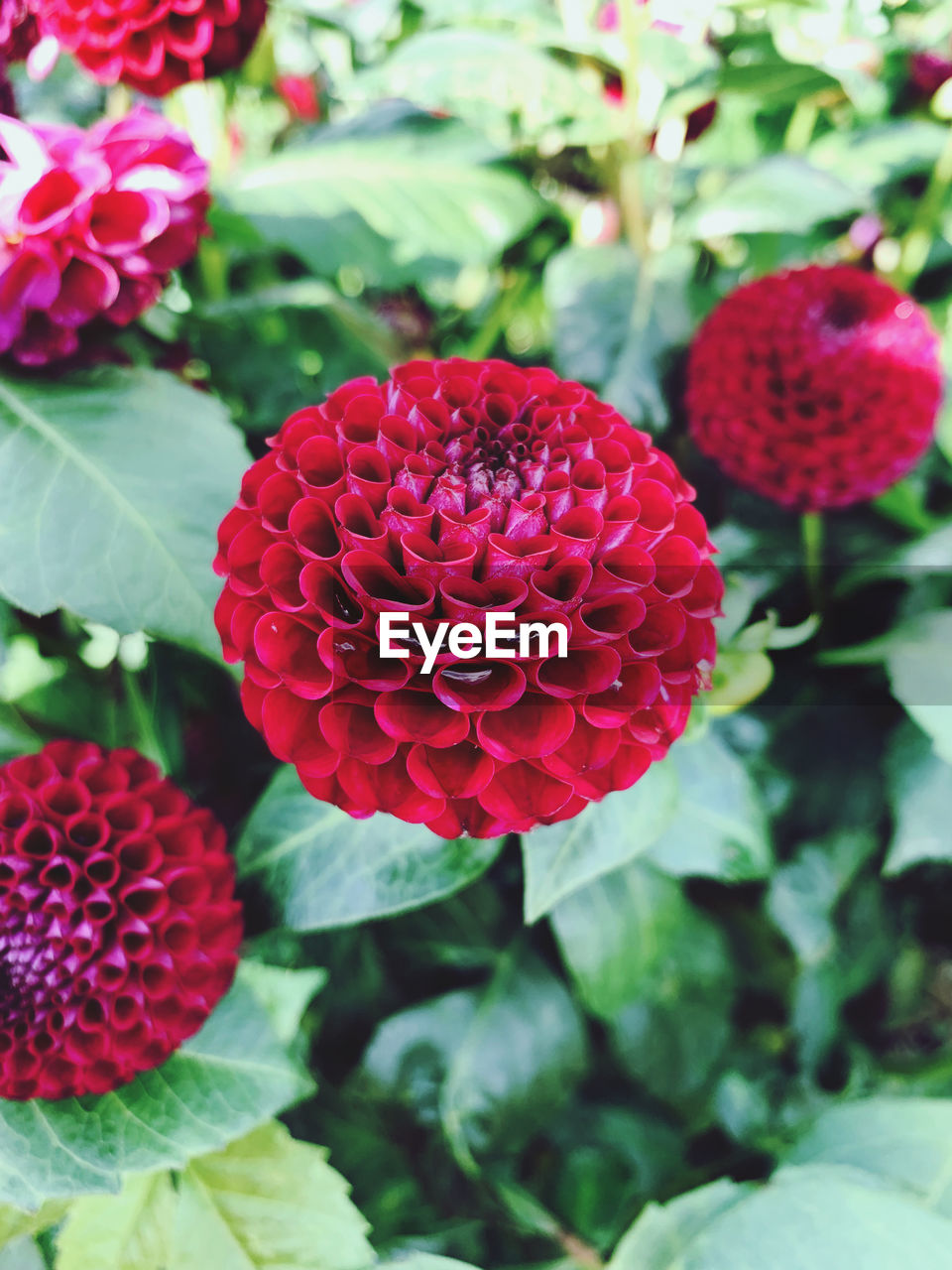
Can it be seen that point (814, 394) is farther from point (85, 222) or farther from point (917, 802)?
point (85, 222)

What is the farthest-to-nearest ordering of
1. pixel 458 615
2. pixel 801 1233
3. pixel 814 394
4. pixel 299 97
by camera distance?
1. pixel 299 97
2. pixel 814 394
3. pixel 801 1233
4. pixel 458 615

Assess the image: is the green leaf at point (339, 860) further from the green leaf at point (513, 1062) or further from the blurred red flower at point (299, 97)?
the blurred red flower at point (299, 97)

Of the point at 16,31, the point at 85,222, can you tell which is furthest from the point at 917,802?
the point at 16,31

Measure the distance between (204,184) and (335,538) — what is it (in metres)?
0.23

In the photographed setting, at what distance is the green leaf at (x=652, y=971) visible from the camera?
53cm

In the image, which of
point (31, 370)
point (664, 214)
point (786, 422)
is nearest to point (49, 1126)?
point (31, 370)

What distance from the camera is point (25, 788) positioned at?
37 centimetres

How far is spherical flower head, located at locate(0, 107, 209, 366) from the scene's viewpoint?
369mm

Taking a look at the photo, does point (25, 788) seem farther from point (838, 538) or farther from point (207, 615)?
point (838, 538)

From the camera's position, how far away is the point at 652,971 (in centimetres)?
56

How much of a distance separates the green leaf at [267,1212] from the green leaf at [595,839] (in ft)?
0.60

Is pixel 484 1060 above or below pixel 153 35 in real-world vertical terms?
below

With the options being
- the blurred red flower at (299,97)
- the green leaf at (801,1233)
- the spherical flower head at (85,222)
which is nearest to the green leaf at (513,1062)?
the green leaf at (801,1233)

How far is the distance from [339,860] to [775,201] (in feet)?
1.61
